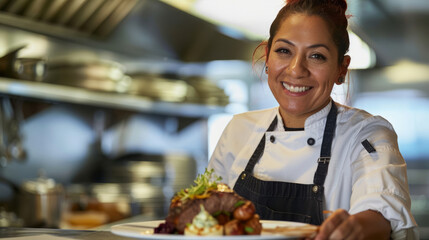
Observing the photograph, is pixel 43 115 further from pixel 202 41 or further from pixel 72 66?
pixel 202 41

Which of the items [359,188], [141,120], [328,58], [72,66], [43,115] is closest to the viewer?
[359,188]

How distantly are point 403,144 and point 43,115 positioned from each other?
117 inches

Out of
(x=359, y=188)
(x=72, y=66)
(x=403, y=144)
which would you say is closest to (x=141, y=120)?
(x=72, y=66)

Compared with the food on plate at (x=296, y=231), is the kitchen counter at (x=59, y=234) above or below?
below

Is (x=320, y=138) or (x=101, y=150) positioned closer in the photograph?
(x=320, y=138)

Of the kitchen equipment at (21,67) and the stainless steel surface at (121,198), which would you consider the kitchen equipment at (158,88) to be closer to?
the stainless steel surface at (121,198)

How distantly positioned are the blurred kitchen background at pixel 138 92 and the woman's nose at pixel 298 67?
1170 mm

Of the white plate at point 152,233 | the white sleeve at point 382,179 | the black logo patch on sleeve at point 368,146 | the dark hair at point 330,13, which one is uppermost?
the dark hair at point 330,13

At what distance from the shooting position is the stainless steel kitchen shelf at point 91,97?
130 inches

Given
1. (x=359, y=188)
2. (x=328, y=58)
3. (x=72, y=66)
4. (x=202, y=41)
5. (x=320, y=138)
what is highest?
(x=202, y=41)

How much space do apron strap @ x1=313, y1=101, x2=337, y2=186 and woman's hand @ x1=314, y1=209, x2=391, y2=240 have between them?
30 centimetres

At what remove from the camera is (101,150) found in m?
4.82

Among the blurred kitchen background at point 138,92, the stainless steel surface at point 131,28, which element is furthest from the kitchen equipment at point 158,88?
the stainless steel surface at point 131,28

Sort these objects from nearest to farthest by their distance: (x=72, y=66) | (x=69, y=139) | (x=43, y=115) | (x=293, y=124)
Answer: (x=293, y=124) < (x=72, y=66) < (x=43, y=115) < (x=69, y=139)
